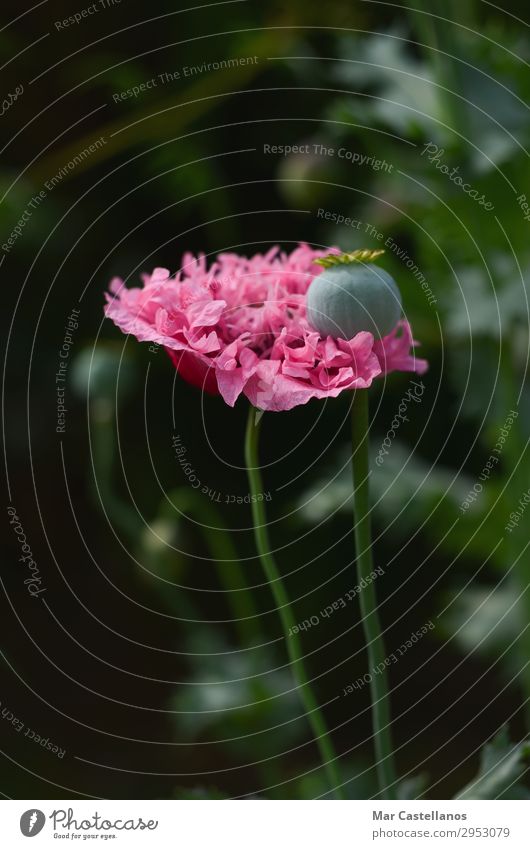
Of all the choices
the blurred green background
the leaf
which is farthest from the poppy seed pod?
the blurred green background

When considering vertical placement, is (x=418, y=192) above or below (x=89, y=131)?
below

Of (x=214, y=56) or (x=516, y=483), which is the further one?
(x=214, y=56)

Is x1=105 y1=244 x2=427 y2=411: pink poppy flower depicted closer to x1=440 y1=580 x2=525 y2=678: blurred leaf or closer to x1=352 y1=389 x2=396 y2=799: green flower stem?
x1=352 y1=389 x2=396 y2=799: green flower stem

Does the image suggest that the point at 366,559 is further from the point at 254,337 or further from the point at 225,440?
the point at 225,440

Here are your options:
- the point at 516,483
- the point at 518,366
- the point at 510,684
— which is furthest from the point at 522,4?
the point at 510,684

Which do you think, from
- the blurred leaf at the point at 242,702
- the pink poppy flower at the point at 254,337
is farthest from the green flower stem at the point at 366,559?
the blurred leaf at the point at 242,702
